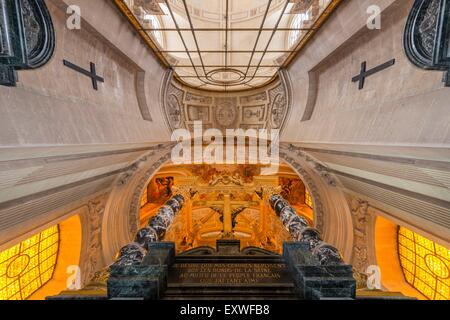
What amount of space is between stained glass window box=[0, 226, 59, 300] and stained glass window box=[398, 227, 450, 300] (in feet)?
31.5

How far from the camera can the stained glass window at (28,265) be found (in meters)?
4.59

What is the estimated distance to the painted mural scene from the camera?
269cm

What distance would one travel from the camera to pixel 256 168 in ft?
38.8

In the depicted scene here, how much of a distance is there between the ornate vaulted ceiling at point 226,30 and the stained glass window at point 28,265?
19.9 feet

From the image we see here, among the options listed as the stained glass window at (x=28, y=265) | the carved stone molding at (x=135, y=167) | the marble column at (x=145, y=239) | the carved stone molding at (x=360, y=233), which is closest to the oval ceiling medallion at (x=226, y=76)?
the carved stone molding at (x=135, y=167)

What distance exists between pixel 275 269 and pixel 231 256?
32.3 inches

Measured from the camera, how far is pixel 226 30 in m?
5.70

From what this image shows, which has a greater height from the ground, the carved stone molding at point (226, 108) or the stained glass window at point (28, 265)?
the carved stone molding at point (226, 108)

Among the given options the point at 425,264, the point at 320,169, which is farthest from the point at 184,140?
the point at 425,264

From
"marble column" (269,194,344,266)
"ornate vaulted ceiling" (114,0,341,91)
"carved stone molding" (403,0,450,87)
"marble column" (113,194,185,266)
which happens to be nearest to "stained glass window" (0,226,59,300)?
"marble column" (113,194,185,266)

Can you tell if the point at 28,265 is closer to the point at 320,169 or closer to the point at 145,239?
the point at 145,239

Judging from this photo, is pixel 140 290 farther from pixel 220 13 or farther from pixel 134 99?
pixel 220 13

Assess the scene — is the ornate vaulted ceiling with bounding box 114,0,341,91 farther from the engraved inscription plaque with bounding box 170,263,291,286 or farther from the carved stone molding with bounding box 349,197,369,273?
the engraved inscription plaque with bounding box 170,263,291,286

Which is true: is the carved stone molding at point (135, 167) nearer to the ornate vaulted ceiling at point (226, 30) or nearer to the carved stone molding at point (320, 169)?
the ornate vaulted ceiling at point (226, 30)
